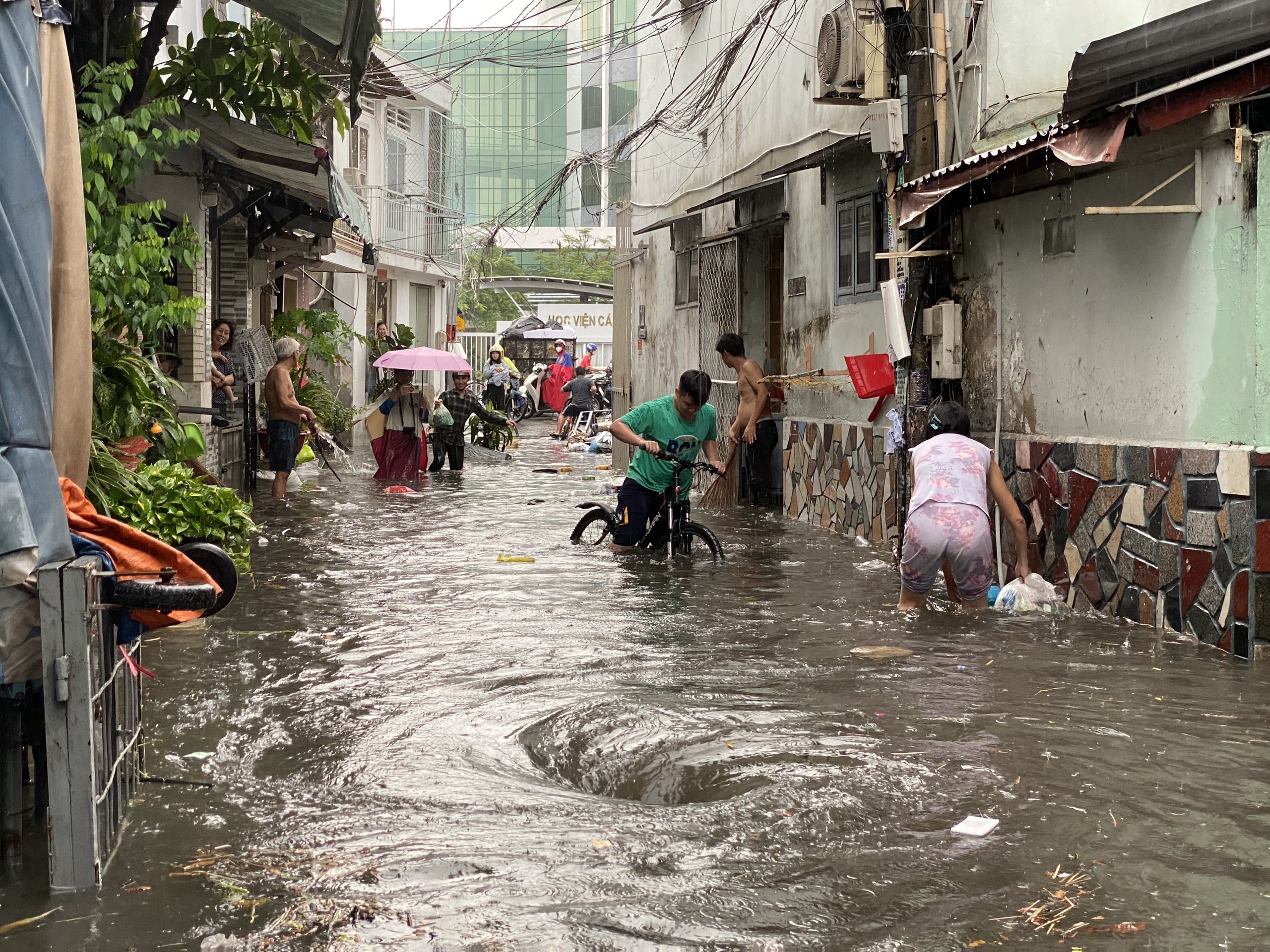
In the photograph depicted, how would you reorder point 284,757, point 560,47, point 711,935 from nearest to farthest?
point 711,935
point 284,757
point 560,47

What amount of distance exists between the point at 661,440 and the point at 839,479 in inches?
121

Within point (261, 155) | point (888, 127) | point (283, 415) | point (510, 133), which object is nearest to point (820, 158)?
point (888, 127)

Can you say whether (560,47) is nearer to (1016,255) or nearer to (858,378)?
(858,378)

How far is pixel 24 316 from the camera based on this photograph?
12.7ft

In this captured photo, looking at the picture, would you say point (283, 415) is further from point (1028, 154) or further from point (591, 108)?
point (591, 108)

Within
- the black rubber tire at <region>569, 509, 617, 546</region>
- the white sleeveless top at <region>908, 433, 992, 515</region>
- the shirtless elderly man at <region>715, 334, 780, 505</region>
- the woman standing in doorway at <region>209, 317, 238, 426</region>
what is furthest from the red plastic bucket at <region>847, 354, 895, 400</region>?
the woman standing in doorway at <region>209, 317, 238, 426</region>

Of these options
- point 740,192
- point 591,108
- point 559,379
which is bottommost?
point 559,379

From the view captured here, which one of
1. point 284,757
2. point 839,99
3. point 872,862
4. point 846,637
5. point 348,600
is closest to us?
point 872,862

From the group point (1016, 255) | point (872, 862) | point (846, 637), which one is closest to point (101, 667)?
point (872, 862)

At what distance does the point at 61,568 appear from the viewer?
382cm

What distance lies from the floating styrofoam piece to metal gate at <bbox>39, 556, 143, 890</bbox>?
265 cm

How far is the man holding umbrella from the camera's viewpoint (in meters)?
21.7

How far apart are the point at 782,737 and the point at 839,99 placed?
296 inches

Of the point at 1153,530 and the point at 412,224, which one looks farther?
the point at 412,224
